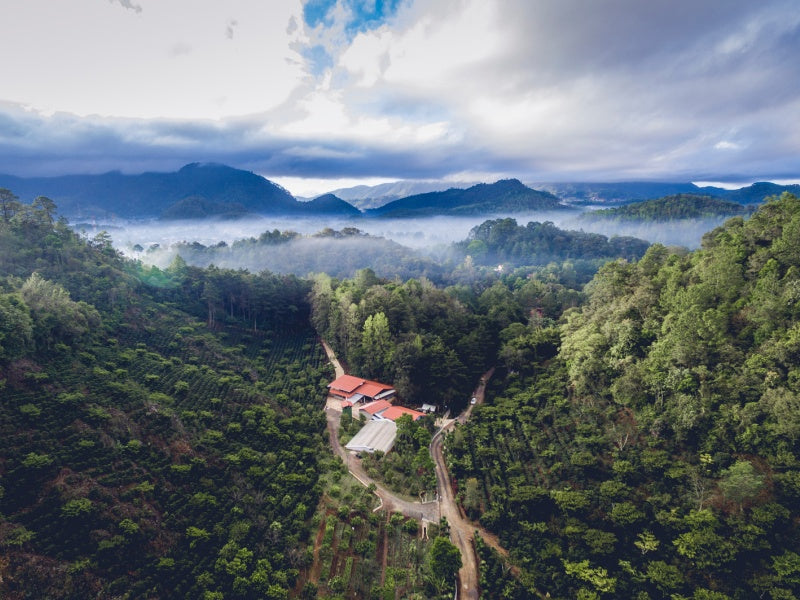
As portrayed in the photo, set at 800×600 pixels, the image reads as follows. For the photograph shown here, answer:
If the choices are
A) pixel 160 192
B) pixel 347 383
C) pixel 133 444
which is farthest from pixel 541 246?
pixel 160 192

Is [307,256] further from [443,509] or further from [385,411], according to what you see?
[443,509]

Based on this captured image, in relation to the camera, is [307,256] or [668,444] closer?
[668,444]

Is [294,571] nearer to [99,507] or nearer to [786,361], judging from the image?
[99,507]

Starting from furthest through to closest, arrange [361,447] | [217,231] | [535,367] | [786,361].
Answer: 1. [217,231]
2. [535,367]
3. [361,447]
4. [786,361]

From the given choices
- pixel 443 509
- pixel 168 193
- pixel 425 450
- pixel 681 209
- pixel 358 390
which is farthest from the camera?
pixel 168 193

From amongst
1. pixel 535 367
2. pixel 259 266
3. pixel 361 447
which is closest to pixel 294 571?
pixel 361 447

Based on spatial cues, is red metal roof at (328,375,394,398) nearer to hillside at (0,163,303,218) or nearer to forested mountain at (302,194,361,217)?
hillside at (0,163,303,218)

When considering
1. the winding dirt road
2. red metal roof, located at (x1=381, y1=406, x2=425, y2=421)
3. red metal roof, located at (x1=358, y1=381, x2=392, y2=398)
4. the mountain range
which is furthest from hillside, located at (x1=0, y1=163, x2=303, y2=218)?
the winding dirt road
